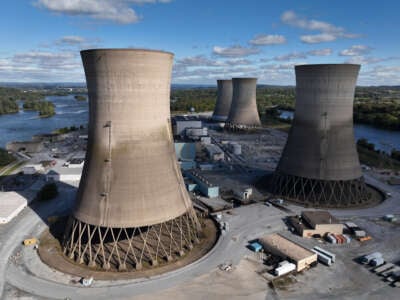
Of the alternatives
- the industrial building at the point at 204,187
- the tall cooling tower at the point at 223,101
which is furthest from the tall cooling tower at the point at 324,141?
the tall cooling tower at the point at 223,101

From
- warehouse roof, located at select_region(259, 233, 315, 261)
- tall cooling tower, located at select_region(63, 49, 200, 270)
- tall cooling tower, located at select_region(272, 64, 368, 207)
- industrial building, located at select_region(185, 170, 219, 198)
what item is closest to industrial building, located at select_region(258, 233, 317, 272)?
warehouse roof, located at select_region(259, 233, 315, 261)

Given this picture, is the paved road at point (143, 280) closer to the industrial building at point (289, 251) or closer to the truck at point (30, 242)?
the truck at point (30, 242)

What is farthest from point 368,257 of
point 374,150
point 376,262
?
point 374,150

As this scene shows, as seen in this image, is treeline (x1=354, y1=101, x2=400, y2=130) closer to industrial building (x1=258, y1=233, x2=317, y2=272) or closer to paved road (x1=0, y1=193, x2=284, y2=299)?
paved road (x1=0, y1=193, x2=284, y2=299)

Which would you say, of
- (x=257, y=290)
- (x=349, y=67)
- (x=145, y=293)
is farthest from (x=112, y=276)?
(x=349, y=67)

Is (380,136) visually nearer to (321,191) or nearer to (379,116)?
(379,116)

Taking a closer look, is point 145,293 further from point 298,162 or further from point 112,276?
point 298,162
